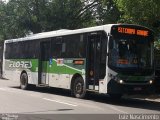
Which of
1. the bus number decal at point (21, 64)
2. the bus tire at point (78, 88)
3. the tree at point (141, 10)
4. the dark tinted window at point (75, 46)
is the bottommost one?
the bus tire at point (78, 88)

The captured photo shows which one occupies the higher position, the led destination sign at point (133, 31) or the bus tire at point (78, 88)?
the led destination sign at point (133, 31)

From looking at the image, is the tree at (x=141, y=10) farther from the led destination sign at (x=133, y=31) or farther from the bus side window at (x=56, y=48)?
the bus side window at (x=56, y=48)

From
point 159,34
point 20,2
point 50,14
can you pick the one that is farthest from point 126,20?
point 20,2

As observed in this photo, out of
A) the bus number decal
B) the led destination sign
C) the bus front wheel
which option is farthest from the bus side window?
the led destination sign

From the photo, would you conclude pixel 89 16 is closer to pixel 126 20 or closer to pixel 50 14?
pixel 50 14

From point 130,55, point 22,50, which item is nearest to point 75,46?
point 130,55

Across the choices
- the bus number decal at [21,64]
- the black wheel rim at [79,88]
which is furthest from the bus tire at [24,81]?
the black wheel rim at [79,88]

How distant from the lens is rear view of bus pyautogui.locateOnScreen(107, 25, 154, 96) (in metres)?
16.7

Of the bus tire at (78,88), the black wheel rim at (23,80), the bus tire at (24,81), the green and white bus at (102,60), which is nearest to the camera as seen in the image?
the green and white bus at (102,60)

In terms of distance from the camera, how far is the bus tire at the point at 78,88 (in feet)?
61.4

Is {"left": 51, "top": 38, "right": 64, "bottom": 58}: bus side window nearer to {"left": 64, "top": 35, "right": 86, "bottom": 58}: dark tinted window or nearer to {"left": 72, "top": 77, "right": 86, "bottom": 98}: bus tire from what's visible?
{"left": 64, "top": 35, "right": 86, "bottom": 58}: dark tinted window

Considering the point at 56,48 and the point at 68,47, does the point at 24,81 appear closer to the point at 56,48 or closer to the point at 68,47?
the point at 56,48

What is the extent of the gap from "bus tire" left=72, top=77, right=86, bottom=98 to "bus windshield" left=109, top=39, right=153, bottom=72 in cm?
246

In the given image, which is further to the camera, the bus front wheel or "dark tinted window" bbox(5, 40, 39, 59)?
the bus front wheel
